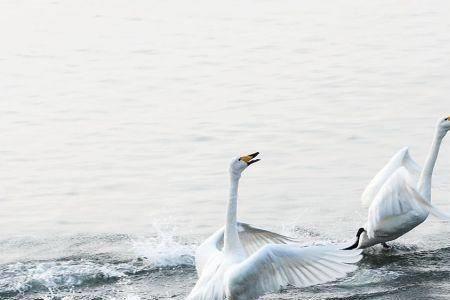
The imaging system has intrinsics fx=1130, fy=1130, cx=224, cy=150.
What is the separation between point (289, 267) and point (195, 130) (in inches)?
324

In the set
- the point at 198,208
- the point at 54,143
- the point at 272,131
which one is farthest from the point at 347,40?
the point at 198,208

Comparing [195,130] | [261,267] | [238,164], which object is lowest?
[261,267]

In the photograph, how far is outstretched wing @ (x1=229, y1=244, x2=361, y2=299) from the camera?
9.07 m

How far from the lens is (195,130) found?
1728 cm

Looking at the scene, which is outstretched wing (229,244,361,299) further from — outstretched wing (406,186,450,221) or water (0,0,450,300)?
outstretched wing (406,186,450,221)

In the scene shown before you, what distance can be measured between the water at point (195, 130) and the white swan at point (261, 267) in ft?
3.74

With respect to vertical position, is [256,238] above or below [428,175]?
below

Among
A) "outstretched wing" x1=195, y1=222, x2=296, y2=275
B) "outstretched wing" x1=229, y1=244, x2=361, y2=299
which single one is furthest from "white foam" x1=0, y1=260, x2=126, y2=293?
"outstretched wing" x1=229, y1=244, x2=361, y2=299

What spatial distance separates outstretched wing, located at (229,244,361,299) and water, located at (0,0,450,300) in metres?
1.46

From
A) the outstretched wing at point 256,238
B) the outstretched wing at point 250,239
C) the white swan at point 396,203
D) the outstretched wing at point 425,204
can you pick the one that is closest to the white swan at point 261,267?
the outstretched wing at point 250,239

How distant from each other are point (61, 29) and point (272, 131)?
10264 mm

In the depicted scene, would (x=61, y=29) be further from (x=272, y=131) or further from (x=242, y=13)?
(x=272, y=131)

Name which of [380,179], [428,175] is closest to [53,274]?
[380,179]

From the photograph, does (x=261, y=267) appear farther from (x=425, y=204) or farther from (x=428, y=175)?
(x=428, y=175)
